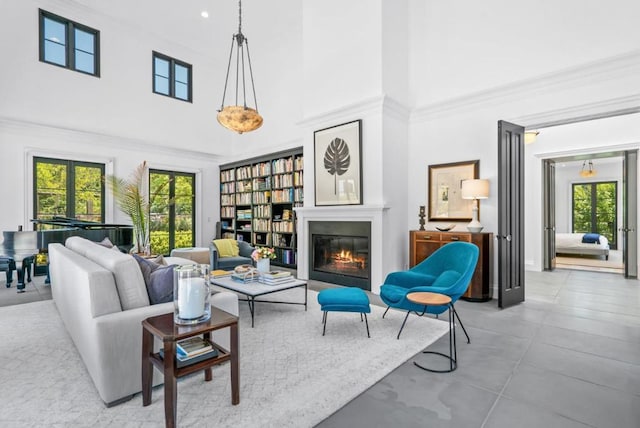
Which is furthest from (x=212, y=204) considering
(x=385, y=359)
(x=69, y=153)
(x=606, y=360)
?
(x=606, y=360)

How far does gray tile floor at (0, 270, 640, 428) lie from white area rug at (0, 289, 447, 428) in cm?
18

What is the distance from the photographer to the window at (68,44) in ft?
20.5

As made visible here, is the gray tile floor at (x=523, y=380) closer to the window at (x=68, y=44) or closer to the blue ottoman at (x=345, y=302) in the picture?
the blue ottoman at (x=345, y=302)

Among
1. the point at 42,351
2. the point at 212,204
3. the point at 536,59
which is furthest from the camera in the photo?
the point at 212,204

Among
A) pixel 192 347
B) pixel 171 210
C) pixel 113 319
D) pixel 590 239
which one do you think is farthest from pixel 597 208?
pixel 113 319

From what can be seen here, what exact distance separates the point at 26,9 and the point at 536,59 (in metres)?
8.45

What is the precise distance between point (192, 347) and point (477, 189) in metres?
3.97

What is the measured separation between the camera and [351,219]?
17.4 feet

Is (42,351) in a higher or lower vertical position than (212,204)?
lower

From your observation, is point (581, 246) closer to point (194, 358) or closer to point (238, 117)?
point (238, 117)

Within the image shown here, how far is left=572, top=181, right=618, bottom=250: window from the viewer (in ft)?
35.1

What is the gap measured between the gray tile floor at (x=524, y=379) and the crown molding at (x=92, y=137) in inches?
276

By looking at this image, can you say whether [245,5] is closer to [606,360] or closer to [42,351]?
[42,351]

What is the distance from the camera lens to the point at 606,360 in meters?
2.70
